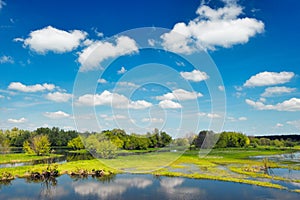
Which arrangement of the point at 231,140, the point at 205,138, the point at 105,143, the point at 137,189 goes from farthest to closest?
the point at 231,140
the point at 205,138
the point at 105,143
the point at 137,189

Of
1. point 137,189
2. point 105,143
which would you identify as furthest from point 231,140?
point 137,189

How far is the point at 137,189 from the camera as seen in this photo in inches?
723

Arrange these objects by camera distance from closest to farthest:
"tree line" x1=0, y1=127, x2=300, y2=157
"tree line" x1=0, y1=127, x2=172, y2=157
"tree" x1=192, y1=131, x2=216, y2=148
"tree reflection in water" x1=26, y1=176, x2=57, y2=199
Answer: "tree reflection in water" x1=26, y1=176, x2=57, y2=199 → "tree line" x1=0, y1=127, x2=172, y2=157 → "tree line" x1=0, y1=127, x2=300, y2=157 → "tree" x1=192, y1=131, x2=216, y2=148

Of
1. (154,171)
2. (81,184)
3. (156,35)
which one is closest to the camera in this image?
(156,35)

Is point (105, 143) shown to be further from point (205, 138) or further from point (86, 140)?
point (205, 138)

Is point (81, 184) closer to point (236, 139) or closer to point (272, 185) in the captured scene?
point (272, 185)

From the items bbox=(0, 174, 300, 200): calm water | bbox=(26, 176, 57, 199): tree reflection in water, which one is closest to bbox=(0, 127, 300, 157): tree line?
bbox=(26, 176, 57, 199): tree reflection in water

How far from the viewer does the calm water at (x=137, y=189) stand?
1639cm

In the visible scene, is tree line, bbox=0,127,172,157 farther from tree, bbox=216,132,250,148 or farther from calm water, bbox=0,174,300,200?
tree, bbox=216,132,250,148

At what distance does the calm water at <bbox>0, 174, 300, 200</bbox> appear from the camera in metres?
16.4

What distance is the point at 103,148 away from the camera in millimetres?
29000

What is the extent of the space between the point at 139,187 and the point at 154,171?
6.56 meters

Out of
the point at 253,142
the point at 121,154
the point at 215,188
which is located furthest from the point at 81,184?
the point at 253,142

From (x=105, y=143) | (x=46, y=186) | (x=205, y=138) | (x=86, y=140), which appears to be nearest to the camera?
(x=86, y=140)
